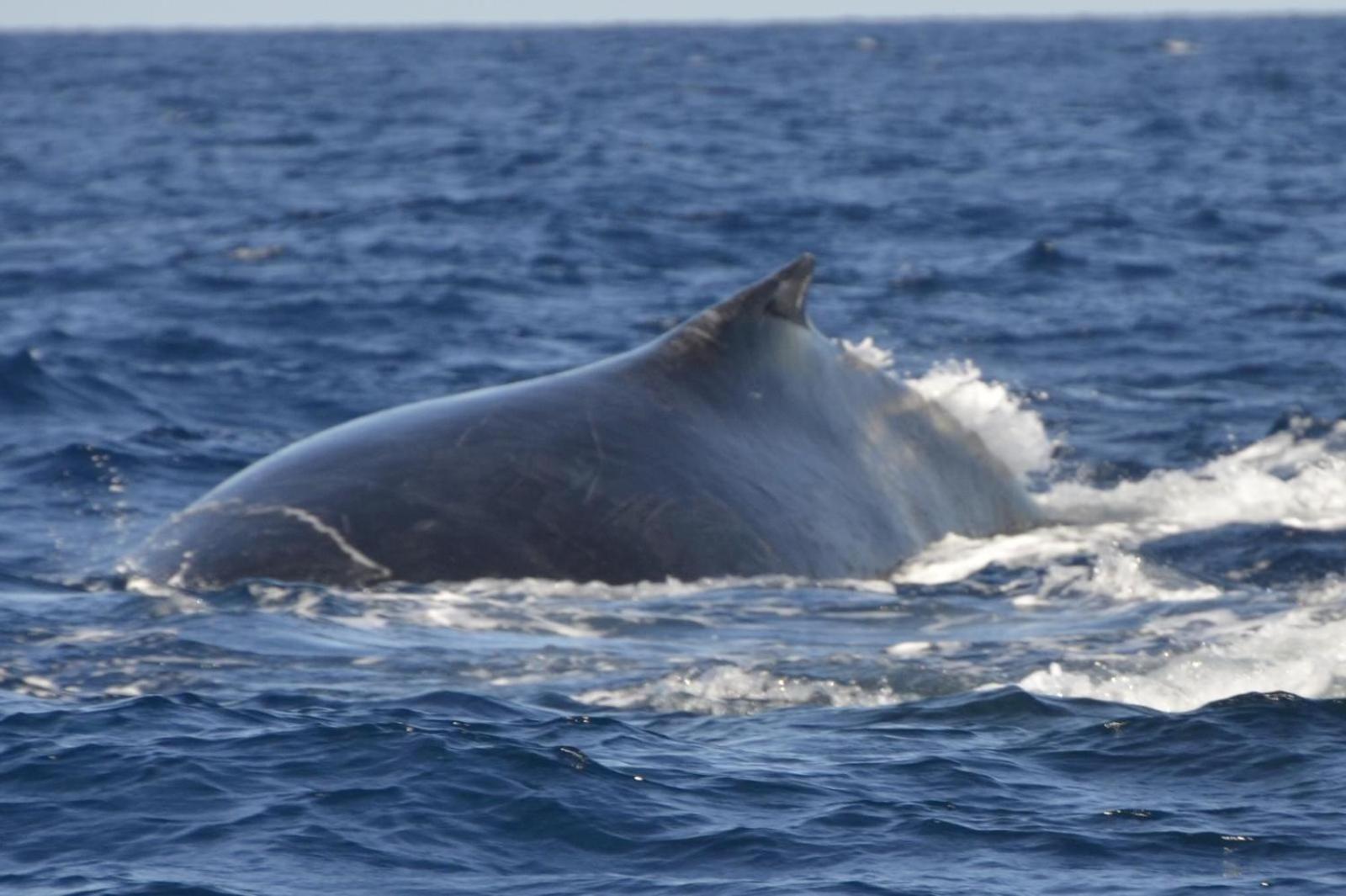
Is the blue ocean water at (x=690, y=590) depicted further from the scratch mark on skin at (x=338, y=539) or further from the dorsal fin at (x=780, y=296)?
the dorsal fin at (x=780, y=296)

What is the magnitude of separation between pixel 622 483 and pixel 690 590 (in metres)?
0.62

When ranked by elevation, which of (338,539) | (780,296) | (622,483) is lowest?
(338,539)

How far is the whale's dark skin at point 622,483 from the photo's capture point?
10.1 metres

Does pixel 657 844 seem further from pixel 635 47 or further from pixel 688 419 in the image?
pixel 635 47

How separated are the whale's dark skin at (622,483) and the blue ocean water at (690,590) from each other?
0.19m

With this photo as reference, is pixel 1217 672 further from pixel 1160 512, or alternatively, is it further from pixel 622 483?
pixel 1160 512

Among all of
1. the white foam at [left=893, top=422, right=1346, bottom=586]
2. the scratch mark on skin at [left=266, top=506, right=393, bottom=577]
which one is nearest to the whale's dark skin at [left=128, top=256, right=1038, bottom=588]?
the scratch mark on skin at [left=266, top=506, right=393, bottom=577]

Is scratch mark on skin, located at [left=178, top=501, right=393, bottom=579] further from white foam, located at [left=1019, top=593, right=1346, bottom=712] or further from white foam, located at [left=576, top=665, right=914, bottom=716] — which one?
white foam, located at [left=1019, top=593, right=1346, bottom=712]

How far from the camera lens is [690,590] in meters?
10.1

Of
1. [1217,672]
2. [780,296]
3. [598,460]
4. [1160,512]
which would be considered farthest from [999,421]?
[1217,672]

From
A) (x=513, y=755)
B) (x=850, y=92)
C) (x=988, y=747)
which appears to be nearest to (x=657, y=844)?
(x=513, y=755)

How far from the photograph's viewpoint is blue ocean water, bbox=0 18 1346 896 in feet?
23.4

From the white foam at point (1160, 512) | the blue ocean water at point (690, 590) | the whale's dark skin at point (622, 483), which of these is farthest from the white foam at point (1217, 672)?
the whale's dark skin at point (622, 483)

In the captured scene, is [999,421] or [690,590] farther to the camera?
[999,421]
